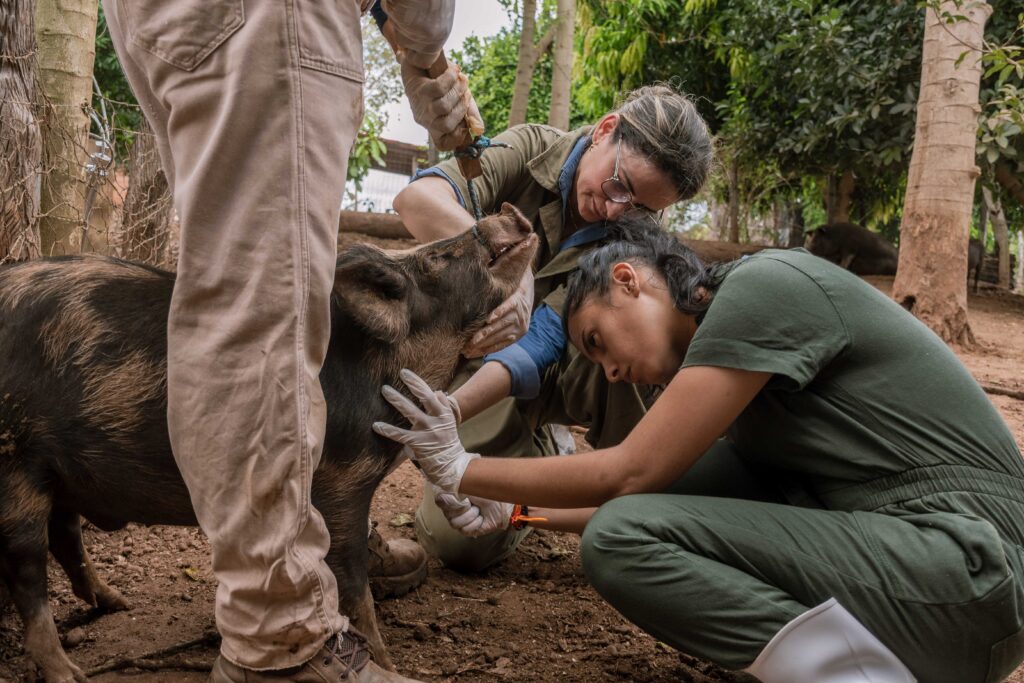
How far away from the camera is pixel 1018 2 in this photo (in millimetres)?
8922

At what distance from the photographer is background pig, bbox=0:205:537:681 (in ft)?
7.49

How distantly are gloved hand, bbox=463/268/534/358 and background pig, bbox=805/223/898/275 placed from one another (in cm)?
1088

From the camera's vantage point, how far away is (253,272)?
1.83 meters

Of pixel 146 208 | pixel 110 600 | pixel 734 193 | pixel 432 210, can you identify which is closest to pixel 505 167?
pixel 432 210

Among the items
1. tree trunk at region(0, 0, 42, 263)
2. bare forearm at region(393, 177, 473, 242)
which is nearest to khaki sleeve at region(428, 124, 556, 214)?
bare forearm at region(393, 177, 473, 242)

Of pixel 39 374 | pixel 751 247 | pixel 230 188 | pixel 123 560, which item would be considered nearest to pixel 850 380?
pixel 230 188

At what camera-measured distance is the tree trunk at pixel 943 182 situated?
7141 millimetres

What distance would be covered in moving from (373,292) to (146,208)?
2885mm

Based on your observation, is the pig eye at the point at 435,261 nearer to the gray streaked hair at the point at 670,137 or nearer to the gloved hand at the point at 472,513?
the gloved hand at the point at 472,513

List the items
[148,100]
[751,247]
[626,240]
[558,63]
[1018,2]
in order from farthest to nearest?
1. [751,247]
2. [1018,2]
3. [558,63]
4. [626,240]
5. [148,100]

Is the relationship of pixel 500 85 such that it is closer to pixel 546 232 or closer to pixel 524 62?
pixel 524 62

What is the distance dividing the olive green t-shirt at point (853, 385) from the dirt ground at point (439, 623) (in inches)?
31.5

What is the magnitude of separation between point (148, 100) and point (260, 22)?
0.49 m

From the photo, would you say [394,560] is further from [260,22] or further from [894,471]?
[260,22]
